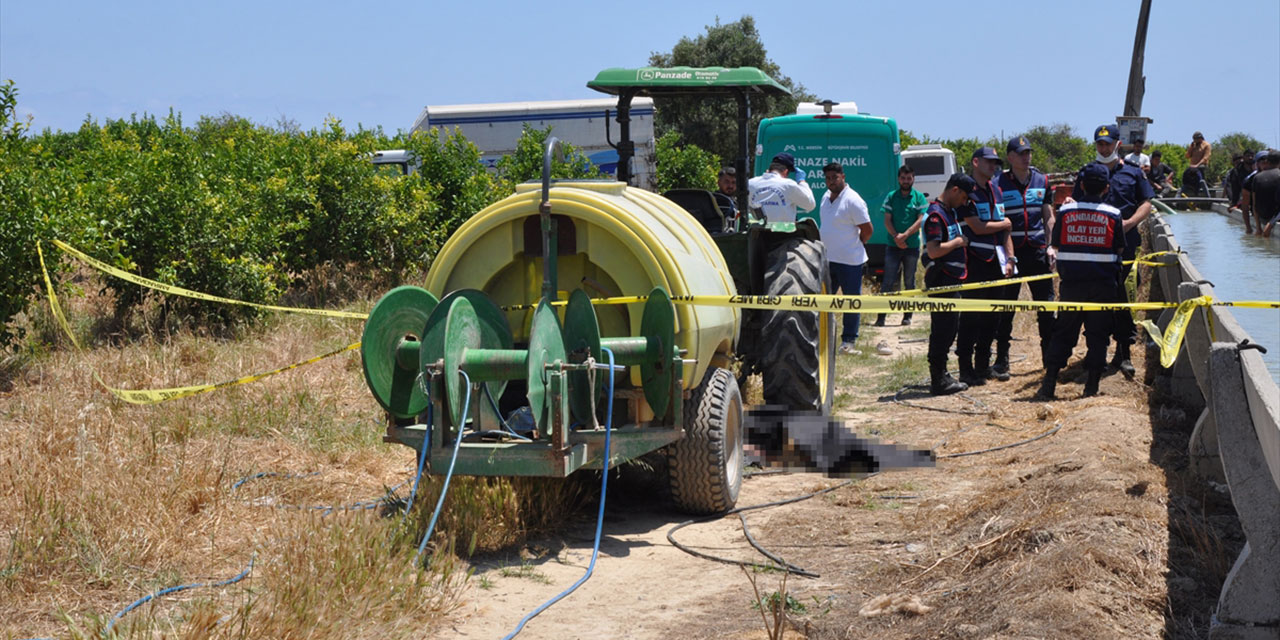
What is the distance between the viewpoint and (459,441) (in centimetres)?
513

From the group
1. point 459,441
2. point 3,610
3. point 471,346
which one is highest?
point 471,346

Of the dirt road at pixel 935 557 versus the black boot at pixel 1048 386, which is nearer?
the dirt road at pixel 935 557

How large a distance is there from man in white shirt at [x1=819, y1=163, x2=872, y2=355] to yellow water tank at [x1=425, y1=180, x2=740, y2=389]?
5.44 meters

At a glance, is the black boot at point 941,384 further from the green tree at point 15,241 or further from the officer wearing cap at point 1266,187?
the officer wearing cap at point 1266,187

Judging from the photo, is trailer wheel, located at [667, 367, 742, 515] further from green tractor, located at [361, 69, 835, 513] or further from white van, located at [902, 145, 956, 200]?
white van, located at [902, 145, 956, 200]

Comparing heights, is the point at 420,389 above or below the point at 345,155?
below

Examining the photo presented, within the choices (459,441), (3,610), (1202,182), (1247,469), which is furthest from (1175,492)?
(1202,182)

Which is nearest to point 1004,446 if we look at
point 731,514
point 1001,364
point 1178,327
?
point 1178,327

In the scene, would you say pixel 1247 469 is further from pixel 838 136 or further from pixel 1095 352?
pixel 838 136

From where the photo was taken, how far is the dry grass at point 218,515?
4.21 metres

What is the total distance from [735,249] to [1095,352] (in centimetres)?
276

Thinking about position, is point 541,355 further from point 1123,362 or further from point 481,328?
point 1123,362

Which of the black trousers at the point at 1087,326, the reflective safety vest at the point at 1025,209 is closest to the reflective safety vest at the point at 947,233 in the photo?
the reflective safety vest at the point at 1025,209

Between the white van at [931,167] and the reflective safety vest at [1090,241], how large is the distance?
1346 cm
